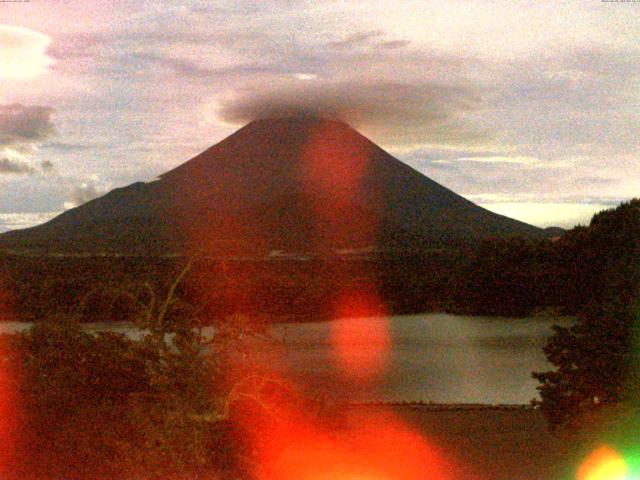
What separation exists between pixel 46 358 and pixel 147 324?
35.1 inches

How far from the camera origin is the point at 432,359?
680 inches

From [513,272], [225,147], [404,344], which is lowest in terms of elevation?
[404,344]

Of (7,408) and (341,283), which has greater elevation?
(341,283)

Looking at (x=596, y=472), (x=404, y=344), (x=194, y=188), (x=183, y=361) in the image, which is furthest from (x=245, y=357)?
(x=194, y=188)

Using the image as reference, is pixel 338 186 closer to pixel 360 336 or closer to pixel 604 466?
pixel 360 336

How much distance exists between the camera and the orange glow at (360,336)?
1569 cm

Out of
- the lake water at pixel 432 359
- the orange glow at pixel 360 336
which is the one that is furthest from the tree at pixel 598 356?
the orange glow at pixel 360 336

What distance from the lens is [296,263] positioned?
1758 inches

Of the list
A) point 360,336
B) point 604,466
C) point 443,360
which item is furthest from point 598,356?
point 360,336

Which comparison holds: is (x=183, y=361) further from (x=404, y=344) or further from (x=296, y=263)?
(x=296, y=263)

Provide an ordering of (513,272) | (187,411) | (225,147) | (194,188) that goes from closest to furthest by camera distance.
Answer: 1. (187,411)
2. (513,272)
3. (194,188)
4. (225,147)

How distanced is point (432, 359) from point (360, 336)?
15.2ft

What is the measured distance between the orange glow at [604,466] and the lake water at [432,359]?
2850mm

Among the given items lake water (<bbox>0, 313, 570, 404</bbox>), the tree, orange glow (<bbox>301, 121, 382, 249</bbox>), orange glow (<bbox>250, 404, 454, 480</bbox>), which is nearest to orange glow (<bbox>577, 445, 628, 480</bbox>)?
the tree
